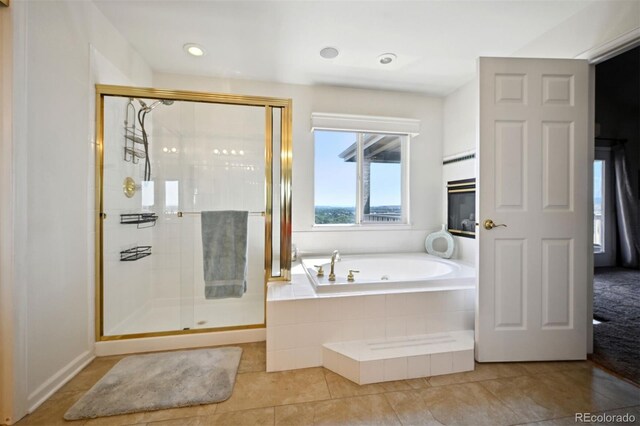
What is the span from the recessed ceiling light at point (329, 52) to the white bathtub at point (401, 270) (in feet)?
6.19

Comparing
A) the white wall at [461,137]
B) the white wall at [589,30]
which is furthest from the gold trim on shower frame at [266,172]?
the white wall at [589,30]

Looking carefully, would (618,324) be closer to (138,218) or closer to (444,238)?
(444,238)

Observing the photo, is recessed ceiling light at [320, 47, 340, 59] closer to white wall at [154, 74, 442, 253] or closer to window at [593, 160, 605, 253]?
white wall at [154, 74, 442, 253]

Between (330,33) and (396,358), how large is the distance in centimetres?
237

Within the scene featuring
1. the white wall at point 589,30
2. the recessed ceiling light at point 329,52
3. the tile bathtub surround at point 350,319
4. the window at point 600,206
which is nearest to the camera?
the white wall at point 589,30

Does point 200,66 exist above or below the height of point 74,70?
above

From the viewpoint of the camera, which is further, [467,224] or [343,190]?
[343,190]

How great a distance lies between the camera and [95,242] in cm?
187

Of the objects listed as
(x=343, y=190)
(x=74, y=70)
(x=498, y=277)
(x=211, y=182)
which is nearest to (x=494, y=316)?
(x=498, y=277)

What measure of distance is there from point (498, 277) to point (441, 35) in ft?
6.16

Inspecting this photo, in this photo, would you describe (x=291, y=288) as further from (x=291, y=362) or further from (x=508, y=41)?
(x=508, y=41)

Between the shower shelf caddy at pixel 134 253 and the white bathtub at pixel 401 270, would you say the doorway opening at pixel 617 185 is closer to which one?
the white bathtub at pixel 401 270

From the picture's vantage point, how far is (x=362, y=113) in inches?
115

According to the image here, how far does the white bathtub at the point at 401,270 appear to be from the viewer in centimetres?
195
